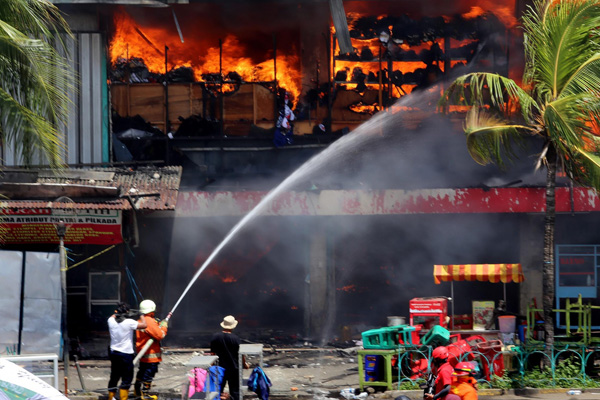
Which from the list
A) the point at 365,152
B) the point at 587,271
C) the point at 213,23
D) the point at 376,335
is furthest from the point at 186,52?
the point at 587,271

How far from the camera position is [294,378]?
49.3 feet

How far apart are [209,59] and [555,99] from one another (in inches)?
363

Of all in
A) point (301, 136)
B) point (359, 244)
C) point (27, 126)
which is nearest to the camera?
point (27, 126)

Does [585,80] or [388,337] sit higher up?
[585,80]

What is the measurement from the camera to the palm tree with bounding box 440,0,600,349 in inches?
518

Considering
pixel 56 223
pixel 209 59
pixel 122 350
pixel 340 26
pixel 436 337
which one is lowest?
pixel 122 350

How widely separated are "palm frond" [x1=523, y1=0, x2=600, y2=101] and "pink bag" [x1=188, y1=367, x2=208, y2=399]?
7334 mm

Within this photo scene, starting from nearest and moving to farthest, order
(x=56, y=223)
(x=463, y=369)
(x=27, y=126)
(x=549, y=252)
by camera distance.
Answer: (x=463, y=369)
(x=27, y=126)
(x=549, y=252)
(x=56, y=223)

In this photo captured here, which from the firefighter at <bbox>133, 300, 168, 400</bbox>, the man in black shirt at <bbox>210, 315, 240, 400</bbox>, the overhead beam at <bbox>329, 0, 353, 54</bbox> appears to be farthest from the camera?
the overhead beam at <bbox>329, 0, 353, 54</bbox>

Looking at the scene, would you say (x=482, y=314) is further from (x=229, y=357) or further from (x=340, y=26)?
(x=340, y=26)

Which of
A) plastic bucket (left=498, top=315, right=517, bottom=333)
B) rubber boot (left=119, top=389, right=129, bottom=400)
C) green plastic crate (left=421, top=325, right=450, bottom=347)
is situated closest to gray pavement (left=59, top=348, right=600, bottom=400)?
rubber boot (left=119, top=389, right=129, bottom=400)

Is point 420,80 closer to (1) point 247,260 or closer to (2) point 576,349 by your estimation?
(1) point 247,260

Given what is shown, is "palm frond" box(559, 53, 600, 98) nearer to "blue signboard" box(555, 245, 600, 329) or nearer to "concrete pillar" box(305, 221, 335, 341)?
"blue signboard" box(555, 245, 600, 329)

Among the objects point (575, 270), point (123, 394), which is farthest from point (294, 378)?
point (575, 270)
